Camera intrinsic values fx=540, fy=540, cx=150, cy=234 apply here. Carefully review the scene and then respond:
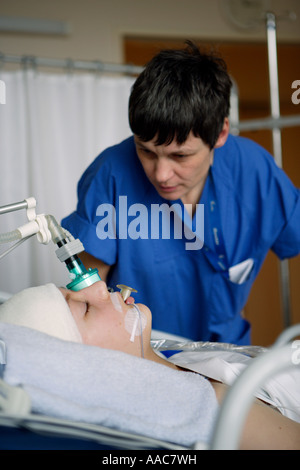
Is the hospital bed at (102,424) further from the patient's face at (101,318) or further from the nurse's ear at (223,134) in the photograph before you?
the nurse's ear at (223,134)

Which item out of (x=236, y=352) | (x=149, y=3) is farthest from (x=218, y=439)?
(x=149, y=3)

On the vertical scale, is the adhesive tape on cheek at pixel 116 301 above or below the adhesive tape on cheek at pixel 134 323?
above

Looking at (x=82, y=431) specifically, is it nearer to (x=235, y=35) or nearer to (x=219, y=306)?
(x=219, y=306)

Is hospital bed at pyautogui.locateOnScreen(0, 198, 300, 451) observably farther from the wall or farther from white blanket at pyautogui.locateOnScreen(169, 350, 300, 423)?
the wall

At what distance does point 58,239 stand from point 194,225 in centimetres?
60

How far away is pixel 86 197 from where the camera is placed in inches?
59.8

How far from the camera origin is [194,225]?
5.17ft

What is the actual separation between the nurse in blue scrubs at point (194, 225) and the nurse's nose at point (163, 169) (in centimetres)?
4

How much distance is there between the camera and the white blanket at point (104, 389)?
81cm

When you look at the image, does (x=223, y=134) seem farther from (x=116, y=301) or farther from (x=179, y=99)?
(x=116, y=301)

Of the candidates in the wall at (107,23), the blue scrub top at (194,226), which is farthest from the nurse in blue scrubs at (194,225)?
the wall at (107,23)

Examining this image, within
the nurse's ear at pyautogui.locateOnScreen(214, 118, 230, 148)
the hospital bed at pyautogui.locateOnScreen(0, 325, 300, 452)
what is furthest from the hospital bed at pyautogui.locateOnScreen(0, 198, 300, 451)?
the nurse's ear at pyautogui.locateOnScreen(214, 118, 230, 148)

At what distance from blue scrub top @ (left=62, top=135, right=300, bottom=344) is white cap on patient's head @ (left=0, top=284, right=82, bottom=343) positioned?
0.46 meters

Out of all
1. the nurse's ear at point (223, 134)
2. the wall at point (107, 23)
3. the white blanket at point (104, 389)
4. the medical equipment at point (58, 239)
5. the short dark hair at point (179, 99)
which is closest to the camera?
the white blanket at point (104, 389)
